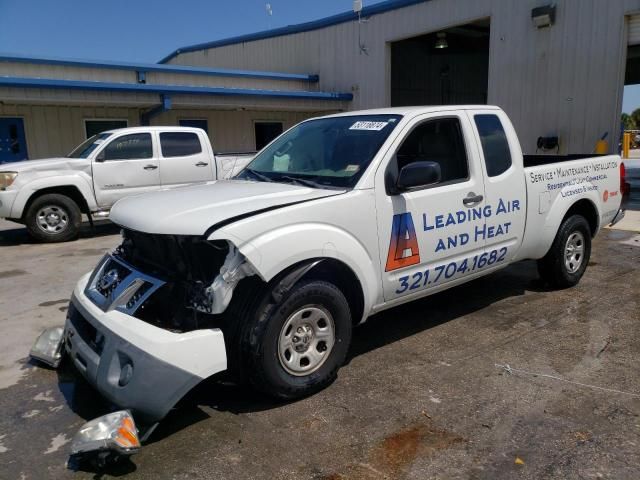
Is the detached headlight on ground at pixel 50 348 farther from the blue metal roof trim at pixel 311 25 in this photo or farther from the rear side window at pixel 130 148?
the blue metal roof trim at pixel 311 25

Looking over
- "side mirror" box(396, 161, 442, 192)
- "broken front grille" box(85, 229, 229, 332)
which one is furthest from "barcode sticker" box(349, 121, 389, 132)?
"broken front grille" box(85, 229, 229, 332)

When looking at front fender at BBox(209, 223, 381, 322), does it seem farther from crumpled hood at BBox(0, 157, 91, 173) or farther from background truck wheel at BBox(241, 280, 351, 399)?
crumpled hood at BBox(0, 157, 91, 173)

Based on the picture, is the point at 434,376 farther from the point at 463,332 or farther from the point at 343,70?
the point at 343,70

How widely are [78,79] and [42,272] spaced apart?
9296 mm

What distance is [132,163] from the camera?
32.9 feet

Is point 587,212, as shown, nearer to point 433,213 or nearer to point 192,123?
point 433,213

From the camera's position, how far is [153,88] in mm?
14734

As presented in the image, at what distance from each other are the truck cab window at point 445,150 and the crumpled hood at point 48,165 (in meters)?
7.01

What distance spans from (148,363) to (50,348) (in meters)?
1.60

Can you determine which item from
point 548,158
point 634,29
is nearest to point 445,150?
point 548,158

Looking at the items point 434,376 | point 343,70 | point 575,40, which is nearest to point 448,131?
point 434,376

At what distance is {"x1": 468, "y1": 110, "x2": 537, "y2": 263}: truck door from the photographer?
4.68m

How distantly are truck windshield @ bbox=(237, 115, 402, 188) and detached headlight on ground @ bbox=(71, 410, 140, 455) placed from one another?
6.49 feet

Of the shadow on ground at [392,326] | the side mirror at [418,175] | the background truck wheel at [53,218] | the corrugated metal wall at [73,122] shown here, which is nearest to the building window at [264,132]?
the corrugated metal wall at [73,122]
